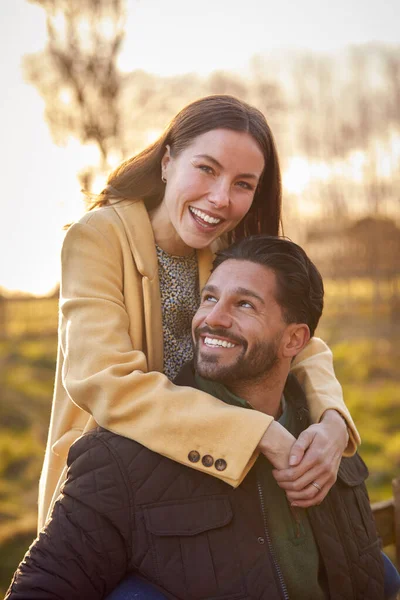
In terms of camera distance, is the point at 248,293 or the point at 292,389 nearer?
the point at 248,293

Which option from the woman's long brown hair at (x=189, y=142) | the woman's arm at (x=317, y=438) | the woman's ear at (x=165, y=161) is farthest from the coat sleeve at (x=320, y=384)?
the woman's ear at (x=165, y=161)

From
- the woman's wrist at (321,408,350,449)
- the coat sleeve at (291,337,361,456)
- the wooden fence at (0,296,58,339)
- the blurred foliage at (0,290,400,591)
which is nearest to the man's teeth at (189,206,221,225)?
the coat sleeve at (291,337,361,456)

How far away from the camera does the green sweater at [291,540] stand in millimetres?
2082

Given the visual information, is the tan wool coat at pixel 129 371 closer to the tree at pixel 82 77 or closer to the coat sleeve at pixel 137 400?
the coat sleeve at pixel 137 400

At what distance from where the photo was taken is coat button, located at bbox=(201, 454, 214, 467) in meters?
2.08

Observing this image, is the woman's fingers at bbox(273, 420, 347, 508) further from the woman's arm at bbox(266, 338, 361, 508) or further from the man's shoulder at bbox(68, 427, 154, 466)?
the man's shoulder at bbox(68, 427, 154, 466)

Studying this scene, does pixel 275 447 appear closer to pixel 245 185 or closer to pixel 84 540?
pixel 84 540

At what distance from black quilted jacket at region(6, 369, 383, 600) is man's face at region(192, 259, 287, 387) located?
0.34 m

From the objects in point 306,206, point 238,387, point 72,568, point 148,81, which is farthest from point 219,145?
point 306,206

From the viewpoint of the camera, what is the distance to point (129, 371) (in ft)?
7.20

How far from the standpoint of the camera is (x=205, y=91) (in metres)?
6.14

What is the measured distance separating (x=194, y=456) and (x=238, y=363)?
0.36m

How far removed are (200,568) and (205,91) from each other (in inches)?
191

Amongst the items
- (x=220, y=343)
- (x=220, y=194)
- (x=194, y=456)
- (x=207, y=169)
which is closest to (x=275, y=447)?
(x=194, y=456)
